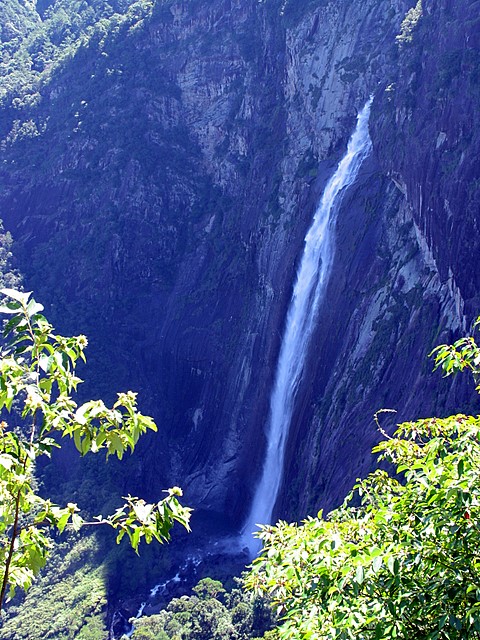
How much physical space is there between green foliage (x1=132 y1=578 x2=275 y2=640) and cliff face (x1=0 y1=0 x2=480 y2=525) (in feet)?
15.5

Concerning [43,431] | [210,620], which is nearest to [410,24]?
[210,620]

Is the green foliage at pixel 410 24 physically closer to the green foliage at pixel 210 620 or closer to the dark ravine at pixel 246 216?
the dark ravine at pixel 246 216

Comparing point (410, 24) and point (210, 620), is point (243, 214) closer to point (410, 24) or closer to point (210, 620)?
point (410, 24)

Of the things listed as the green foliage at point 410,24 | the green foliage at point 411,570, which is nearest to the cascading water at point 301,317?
the green foliage at point 410,24

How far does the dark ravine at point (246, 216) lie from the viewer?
2731cm

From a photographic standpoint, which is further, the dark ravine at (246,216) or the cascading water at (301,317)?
the cascading water at (301,317)

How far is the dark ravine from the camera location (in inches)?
1075

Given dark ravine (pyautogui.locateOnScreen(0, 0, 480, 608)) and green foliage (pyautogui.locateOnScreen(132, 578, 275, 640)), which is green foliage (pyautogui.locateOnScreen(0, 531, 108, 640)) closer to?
green foliage (pyautogui.locateOnScreen(132, 578, 275, 640))

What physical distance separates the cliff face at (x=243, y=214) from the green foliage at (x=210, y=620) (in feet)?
15.5

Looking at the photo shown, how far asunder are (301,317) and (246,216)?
470 inches

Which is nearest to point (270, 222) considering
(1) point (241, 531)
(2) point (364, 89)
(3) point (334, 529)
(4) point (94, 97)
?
(2) point (364, 89)

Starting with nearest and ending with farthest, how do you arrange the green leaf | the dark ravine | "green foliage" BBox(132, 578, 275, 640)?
the green leaf
"green foliage" BBox(132, 578, 275, 640)
the dark ravine

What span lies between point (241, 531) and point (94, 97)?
3517 cm

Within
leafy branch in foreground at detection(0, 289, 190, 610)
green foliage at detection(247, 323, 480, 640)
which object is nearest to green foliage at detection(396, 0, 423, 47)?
green foliage at detection(247, 323, 480, 640)
